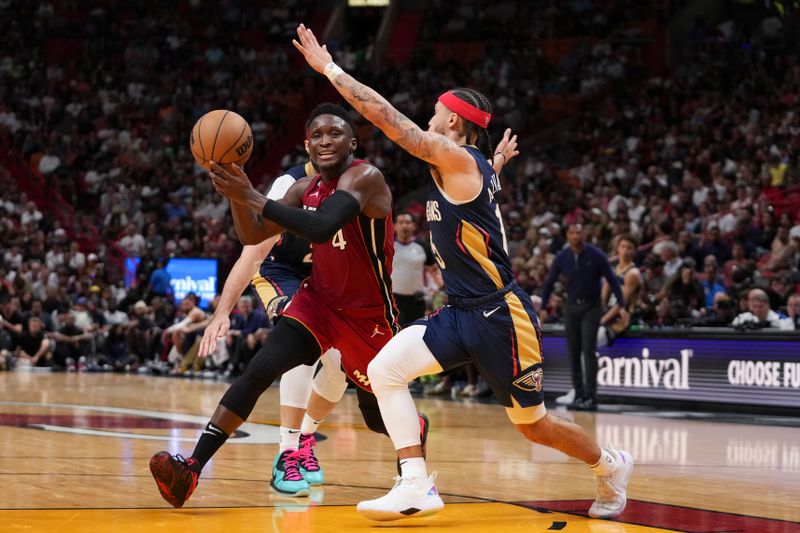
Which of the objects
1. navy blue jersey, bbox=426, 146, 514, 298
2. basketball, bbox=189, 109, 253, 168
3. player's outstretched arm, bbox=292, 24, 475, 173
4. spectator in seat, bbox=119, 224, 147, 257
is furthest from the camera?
spectator in seat, bbox=119, 224, 147, 257

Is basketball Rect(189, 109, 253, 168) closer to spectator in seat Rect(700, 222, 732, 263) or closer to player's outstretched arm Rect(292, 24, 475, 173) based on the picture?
player's outstretched arm Rect(292, 24, 475, 173)

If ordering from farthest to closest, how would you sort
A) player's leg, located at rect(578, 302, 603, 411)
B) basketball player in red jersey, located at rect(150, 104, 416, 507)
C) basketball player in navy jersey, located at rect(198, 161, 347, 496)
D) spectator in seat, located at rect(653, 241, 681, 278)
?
1. spectator in seat, located at rect(653, 241, 681, 278)
2. player's leg, located at rect(578, 302, 603, 411)
3. basketball player in navy jersey, located at rect(198, 161, 347, 496)
4. basketball player in red jersey, located at rect(150, 104, 416, 507)

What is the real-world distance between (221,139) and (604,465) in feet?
7.79

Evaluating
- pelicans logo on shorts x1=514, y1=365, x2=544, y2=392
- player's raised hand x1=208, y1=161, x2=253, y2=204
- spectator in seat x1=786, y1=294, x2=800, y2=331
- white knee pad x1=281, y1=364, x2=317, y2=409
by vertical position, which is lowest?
white knee pad x1=281, y1=364, x2=317, y2=409

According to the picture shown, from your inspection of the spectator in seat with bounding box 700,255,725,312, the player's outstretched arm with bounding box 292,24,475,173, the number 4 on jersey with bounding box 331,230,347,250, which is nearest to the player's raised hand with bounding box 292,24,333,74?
the player's outstretched arm with bounding box 292,24,475,173

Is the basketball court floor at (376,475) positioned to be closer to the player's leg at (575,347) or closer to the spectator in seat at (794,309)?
the player's leg at (575,347)

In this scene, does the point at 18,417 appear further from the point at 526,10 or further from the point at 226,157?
the point at 526,10

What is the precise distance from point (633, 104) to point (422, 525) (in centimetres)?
2127

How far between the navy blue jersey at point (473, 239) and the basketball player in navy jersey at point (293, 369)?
3.61 ft

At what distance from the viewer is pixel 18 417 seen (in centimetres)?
1073

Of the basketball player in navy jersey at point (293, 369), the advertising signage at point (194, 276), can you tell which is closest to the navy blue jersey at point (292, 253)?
the basketball player in navy jersey at point (293, 369)

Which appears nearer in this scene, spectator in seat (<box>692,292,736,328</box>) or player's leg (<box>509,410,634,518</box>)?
player's leg (<box>509,410,634,518</box>)

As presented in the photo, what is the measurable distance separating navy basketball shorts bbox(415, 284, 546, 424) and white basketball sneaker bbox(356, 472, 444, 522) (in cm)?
54

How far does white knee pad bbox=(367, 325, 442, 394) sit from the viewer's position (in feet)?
18.1
